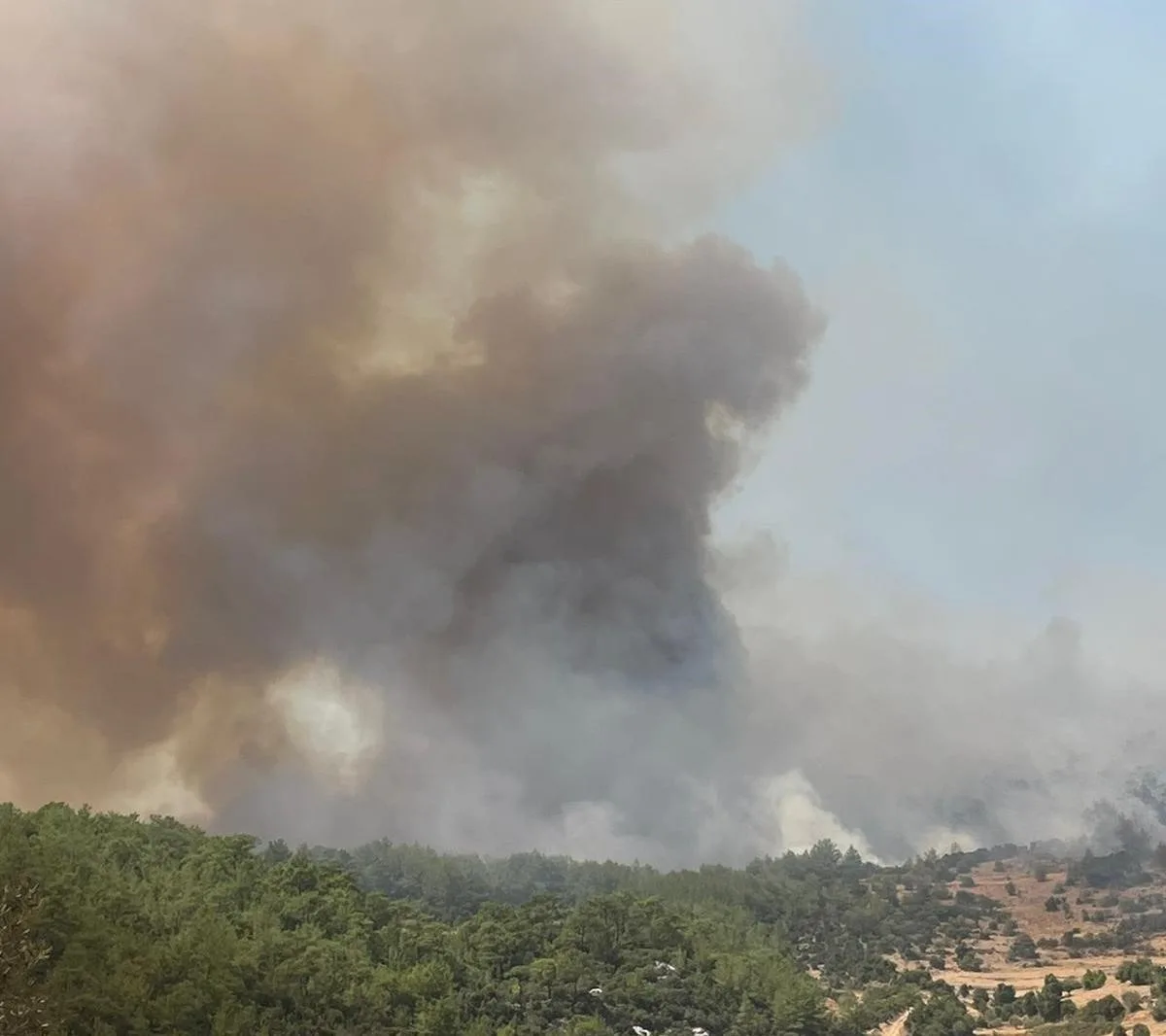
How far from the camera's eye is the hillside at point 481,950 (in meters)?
33.3

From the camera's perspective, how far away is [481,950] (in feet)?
153

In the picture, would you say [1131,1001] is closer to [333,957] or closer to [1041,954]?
[1041,954]

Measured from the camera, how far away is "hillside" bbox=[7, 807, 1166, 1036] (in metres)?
33.3

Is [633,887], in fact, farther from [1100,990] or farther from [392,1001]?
[392,1001]

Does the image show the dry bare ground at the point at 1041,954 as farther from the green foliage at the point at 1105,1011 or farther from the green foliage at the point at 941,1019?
the green foliage at the point at 941,1019

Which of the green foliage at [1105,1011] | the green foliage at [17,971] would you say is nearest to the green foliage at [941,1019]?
the green foliage at [1105,1011]

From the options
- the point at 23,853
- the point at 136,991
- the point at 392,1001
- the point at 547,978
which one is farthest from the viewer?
the point at 547,978

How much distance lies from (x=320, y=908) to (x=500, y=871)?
40537mm

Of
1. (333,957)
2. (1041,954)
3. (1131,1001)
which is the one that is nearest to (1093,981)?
(1131,1001)

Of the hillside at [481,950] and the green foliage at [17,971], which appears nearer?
the green foliage at [17,971]

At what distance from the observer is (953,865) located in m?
104

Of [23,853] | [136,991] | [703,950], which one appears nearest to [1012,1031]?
[703,950]

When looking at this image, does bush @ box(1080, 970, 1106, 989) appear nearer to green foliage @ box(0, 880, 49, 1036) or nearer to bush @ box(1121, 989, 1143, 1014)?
bush @ box(1121, 989, 1143, 1014)

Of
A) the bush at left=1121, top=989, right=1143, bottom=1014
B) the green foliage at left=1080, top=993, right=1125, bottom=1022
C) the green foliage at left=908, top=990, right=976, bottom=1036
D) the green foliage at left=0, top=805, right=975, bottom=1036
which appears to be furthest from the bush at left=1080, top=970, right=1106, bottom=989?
the green foliage at left=0, top=805, right=975, bottom=1036
